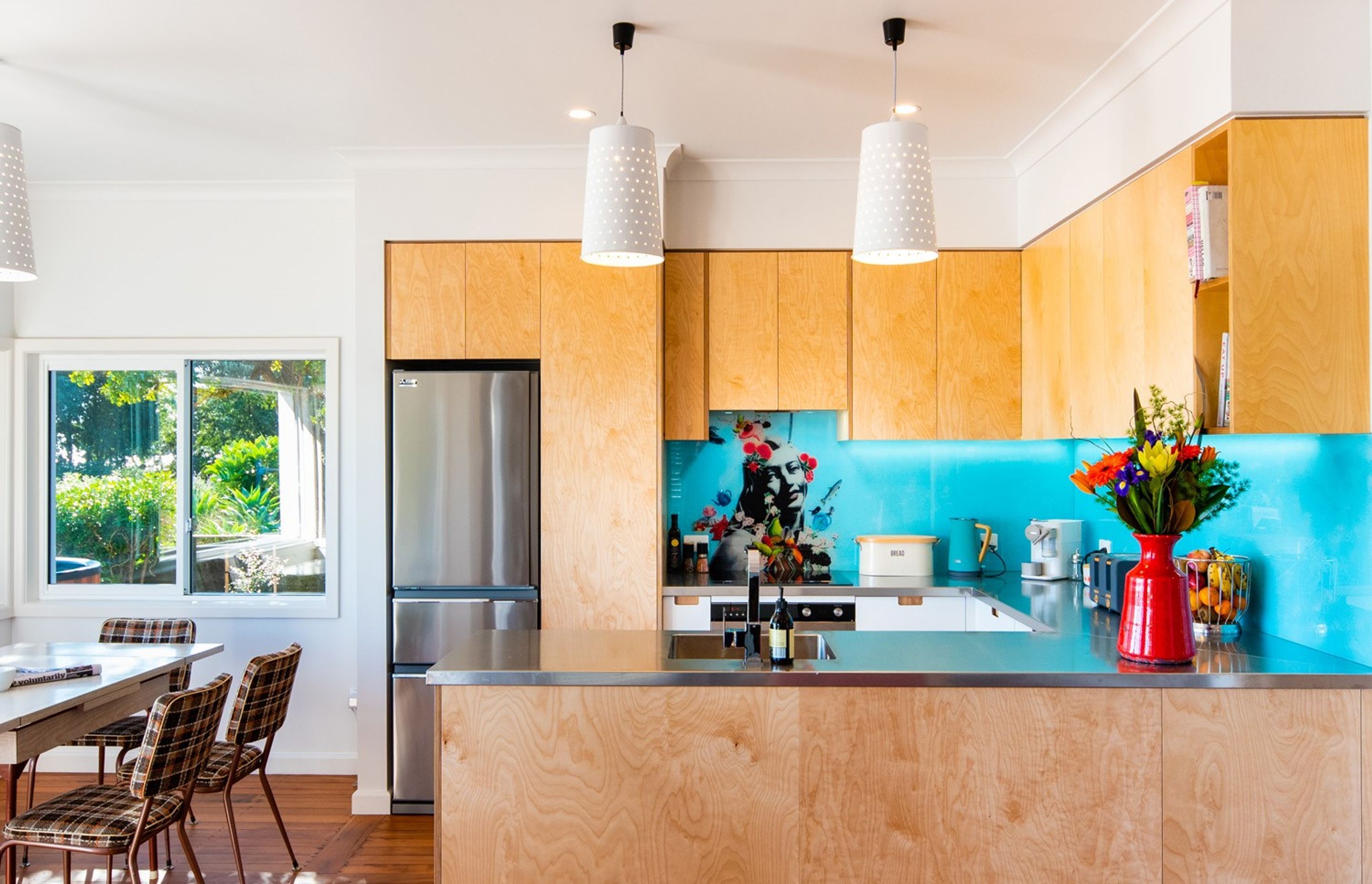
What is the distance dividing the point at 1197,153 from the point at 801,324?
1.89 meters

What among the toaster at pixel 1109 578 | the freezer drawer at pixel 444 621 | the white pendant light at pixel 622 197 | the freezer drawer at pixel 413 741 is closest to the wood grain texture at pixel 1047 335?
the toaster at pixel 1109 578

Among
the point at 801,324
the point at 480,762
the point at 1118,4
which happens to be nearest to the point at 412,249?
the point at 801,324

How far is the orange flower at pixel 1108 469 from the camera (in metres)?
2.44

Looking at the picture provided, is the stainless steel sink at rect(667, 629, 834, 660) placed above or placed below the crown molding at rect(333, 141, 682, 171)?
below

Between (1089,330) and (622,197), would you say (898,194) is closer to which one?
(622,197)

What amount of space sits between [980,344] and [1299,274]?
1.80 metres

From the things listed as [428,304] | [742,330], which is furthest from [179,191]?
[742,330]

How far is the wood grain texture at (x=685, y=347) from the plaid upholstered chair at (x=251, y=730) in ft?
5.96

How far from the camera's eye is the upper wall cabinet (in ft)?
13.1

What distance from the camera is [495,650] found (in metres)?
2.55

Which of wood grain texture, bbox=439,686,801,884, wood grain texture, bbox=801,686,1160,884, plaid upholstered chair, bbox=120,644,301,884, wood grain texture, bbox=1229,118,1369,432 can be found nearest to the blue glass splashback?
wood grain texture, bbox=1229,118,1369,432

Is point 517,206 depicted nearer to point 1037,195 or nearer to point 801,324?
point 801,324

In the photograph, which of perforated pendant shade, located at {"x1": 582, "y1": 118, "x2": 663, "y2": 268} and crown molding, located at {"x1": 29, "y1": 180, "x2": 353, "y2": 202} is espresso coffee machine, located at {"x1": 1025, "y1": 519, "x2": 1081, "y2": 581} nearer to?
perforated pendant shade, located at {"x1": 582, "y1": 118, "x2": 663, "y2": 268}

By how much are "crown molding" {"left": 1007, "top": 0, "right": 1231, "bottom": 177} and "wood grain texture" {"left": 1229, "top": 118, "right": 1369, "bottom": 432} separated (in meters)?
0.40
